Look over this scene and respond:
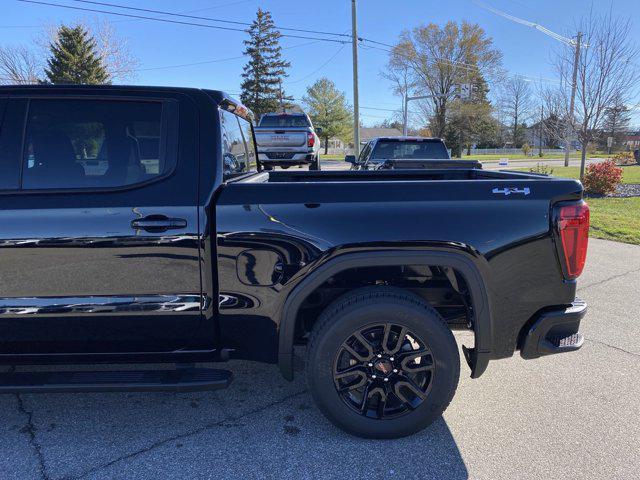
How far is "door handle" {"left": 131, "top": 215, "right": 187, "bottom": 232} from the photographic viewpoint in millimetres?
2326

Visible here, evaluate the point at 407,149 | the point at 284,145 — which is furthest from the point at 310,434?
the point at 284,145

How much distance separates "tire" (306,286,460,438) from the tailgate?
10543mm

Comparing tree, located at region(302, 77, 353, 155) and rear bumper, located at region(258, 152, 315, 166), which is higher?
tree, located at region(302, 77, 353, 155)

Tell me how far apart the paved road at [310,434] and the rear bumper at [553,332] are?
0.56 meters

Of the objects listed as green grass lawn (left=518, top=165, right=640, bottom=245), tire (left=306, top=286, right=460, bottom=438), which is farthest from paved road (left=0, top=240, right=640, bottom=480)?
green grass lawn (left=518, top=165, right=640, bottom=245)

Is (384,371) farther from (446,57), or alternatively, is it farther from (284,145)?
(446,57)

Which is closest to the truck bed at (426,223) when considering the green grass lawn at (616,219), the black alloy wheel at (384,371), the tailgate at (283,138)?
the black alloy wheel at (384,371)

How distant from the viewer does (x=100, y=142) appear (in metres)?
2.59

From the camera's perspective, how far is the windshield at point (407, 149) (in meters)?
8.68

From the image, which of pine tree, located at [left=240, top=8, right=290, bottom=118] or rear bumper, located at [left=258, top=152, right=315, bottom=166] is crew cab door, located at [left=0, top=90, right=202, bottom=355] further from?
pine tree, located at [left=240, top=8, right=290, bottom=118]

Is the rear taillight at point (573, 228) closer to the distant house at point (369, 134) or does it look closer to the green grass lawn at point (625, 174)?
the green grass lawn at point (625, 174)

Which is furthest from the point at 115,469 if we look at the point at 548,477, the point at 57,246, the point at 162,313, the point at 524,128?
the point at 524,128

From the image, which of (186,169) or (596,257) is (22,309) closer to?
(186,169)

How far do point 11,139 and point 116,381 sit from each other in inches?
57.3
